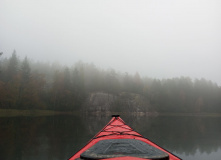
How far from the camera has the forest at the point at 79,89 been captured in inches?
1501

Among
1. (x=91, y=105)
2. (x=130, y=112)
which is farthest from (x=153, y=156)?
(x=130, y=112)

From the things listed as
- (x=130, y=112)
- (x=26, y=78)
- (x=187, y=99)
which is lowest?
(x=130, y=112)

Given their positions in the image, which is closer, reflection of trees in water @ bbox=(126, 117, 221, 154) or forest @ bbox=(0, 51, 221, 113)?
reflection of trees in water @ bbox=(126, 117, 221, 154)

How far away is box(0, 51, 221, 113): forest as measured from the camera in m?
38.1

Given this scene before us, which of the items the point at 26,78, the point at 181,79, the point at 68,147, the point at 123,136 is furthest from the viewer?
the point at 181,79

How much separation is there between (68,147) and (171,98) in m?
60.2

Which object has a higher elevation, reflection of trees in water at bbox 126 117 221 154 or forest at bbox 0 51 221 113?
forest at bbox 0 51 221 113

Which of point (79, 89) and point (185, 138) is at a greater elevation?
point (79, 89)

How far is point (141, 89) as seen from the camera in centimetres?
6038

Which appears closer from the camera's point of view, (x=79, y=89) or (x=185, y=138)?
(x=185, y=138)

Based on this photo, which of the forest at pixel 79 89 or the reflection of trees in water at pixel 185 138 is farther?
the forest at pixel 79 89

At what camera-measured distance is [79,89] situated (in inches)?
1934

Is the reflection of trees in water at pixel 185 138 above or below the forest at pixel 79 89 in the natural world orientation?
below

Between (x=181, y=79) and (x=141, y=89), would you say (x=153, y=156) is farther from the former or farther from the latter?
(x=181, y=79)
